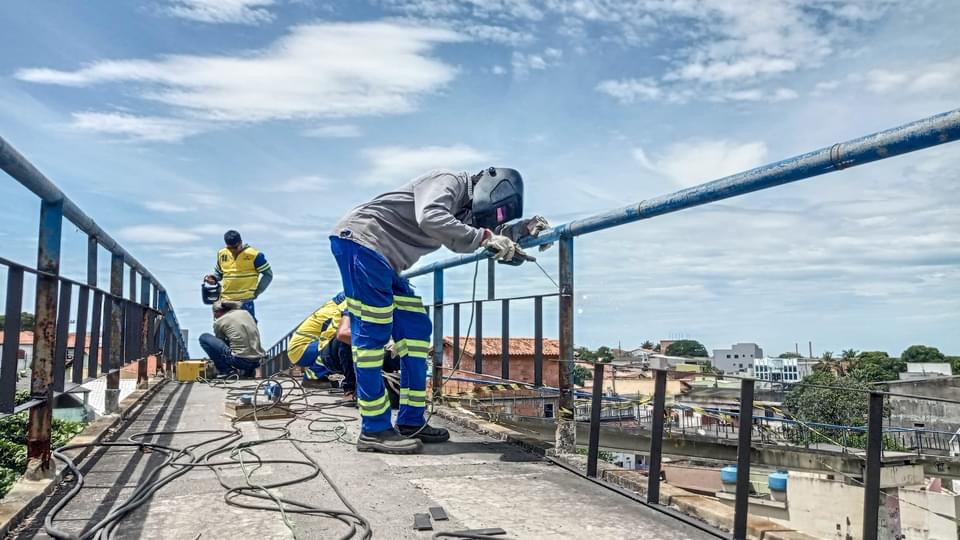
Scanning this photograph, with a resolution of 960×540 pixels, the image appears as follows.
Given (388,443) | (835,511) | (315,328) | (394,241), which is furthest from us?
(835,511)

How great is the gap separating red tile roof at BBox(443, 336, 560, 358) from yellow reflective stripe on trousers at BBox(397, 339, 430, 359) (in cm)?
59

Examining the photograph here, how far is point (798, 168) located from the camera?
81.7 inches

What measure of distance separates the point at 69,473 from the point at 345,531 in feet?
4.61

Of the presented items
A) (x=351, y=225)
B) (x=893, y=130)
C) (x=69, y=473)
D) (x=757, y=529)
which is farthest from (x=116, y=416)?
(x=893, y=130)

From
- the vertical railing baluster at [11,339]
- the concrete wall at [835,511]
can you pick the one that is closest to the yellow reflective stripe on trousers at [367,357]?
the vertical railing baluster at [11,339]

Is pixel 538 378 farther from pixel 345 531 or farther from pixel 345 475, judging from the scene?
pixel 345 531

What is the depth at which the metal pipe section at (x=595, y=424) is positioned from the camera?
9.08 feet

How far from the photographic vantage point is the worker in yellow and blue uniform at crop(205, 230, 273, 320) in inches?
331

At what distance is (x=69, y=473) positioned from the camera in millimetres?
2605

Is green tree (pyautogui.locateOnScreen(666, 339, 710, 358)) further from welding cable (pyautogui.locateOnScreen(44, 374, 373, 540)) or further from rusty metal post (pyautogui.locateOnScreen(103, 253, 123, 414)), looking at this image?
rusty metal post (pyautogui.locateOnScreen(103, 253, 123, 414))

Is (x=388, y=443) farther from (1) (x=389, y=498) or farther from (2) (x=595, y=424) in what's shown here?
(2) (x=595, y=424)

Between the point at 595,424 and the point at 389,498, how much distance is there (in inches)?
37.2

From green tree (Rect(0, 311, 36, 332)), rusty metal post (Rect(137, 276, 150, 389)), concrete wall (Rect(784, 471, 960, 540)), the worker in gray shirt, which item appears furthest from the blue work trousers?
concrete wall (Rect(784, 471, 960, 540))

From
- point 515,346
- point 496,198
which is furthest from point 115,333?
point 496,198
